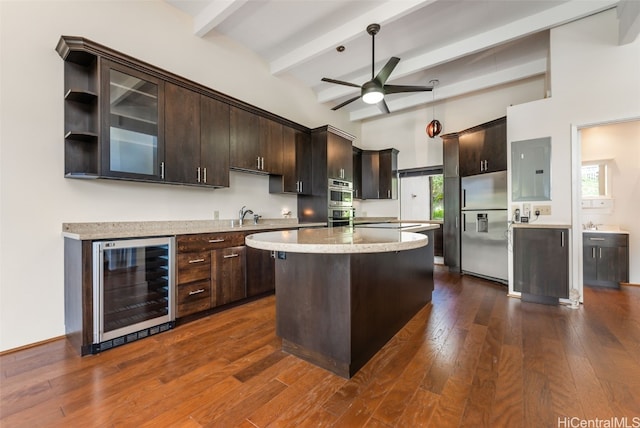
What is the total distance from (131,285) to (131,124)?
57.8 inches

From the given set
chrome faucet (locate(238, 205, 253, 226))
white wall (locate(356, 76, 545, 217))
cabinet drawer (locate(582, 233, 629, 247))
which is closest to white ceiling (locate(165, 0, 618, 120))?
white wall (locate(356, 76, 545, 217))

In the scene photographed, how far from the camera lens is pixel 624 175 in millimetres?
3938

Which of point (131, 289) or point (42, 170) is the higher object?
point (42, 170)

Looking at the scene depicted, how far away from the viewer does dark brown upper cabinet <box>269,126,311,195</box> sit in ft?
13.4

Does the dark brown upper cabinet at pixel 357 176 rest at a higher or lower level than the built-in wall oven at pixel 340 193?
higher

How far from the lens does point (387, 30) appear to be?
11.2 feet

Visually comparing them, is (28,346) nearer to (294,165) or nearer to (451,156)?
(294,165)

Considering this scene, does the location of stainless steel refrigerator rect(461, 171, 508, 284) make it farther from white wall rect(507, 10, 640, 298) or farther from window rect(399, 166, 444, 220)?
window rect(399, 166, 444, 220)

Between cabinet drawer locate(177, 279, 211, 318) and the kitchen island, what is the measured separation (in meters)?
1.09

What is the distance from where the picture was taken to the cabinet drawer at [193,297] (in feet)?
8.16

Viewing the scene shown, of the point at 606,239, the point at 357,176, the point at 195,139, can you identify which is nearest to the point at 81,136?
the point at 195,139

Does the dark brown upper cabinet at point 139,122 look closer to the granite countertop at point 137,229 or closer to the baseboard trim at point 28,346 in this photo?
the granite countertop at point 137,229

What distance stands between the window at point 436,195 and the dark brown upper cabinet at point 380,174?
78 cm

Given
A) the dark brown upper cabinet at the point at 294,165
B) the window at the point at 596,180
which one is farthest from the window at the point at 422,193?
the dark brown upper cabinet at the point at 294,165
